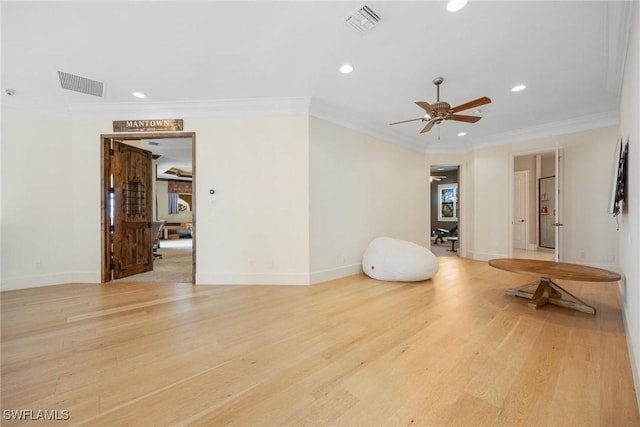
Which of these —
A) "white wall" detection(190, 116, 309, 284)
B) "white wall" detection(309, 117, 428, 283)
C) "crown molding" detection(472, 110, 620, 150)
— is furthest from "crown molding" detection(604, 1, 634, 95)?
"white wall" detection(190, 116, 309, 284)

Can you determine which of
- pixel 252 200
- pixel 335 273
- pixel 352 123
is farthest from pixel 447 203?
pixel 252 200

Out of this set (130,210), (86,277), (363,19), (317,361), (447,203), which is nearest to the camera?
(317,361)

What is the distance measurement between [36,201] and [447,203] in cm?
1093

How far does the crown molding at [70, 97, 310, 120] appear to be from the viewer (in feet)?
12.6

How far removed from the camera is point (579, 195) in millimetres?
4676

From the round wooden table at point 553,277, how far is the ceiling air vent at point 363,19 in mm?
2944

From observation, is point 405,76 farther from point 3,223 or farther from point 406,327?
point 3,223

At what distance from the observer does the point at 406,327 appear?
7.87 feet

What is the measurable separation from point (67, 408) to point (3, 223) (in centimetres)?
403

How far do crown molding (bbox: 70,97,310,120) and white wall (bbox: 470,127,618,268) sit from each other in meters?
4.74

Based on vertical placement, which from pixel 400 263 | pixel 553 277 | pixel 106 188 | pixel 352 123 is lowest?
pixel 400 263

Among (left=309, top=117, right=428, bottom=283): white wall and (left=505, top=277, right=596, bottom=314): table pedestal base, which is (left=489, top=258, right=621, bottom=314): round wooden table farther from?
(left=309, top=117, right=428, bottom=283): white wall

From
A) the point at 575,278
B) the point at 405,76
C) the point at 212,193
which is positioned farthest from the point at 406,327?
the point at 212,193

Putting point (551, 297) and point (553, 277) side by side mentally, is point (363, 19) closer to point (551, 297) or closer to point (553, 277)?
point (553, 277)
